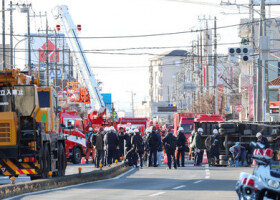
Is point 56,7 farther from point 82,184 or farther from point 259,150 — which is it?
point 259,150

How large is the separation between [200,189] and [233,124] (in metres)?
18.5

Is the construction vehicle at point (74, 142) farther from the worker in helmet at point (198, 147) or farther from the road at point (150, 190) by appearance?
the road at point (150, 190)

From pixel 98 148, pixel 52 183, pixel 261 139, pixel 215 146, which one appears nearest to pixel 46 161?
pixel 52 183

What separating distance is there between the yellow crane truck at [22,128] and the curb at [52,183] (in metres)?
1.23

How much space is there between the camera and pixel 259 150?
38.1 ft

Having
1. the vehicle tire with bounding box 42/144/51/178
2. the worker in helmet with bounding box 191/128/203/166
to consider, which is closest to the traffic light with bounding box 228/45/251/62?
the worker in helmet with bounding box 191/128/203/166

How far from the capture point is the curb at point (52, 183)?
1822cm

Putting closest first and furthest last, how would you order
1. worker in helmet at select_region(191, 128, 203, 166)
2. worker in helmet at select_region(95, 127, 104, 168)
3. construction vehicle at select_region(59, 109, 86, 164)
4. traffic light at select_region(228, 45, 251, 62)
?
worker in helmet at select_region(95, 127, 104, 168), worker in helmet at select_region(191, 128, 203, 166), traffic light at select_region(228, 45, 251, 62), construction vehicle at select_region(59, 109, 86, 164)

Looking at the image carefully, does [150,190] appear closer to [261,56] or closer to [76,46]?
[261,56]

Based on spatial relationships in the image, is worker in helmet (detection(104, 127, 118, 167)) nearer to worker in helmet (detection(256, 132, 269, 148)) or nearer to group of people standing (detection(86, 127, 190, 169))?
group of people standing (detection(86, 127, 190, 169))

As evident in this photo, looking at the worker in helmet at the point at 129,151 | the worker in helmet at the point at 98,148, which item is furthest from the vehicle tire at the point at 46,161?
the worker in helmet at the point at 98,148

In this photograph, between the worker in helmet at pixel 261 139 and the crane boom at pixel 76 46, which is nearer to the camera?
the worker in helmet at pixel 261 139

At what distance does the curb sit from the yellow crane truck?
4.05 ft

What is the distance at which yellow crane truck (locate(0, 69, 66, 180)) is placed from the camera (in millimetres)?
22781
